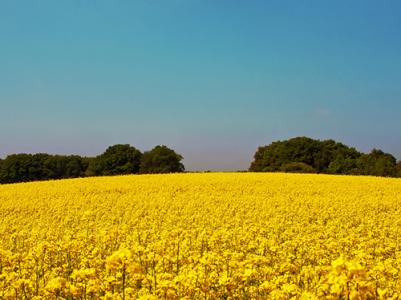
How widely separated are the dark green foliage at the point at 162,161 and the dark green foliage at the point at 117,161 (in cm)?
382

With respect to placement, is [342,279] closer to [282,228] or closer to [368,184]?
[282,228]

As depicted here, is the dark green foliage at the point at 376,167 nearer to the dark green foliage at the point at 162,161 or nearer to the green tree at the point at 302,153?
the green tree at the point at 302,153

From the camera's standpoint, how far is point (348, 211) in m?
17.4

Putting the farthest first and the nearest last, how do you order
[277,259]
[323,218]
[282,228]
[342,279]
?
[323,218], [282,228], [277,259], [342,279]

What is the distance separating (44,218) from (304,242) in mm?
10356

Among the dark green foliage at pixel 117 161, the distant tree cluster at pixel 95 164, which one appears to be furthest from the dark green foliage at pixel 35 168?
the dark green foliage at pixel 117 161

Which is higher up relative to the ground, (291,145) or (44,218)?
(291,145)

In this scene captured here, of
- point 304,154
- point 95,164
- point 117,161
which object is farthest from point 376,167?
point 95,164

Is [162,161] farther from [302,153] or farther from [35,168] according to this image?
[302,153]

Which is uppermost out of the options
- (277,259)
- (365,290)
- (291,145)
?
(291,145)

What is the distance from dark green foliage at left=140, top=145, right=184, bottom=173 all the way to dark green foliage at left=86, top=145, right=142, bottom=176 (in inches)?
150

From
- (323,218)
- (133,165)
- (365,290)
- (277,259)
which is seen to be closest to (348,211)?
(323,218)

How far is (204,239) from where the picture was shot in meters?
9.51

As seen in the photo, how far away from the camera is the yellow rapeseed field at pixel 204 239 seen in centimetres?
529
